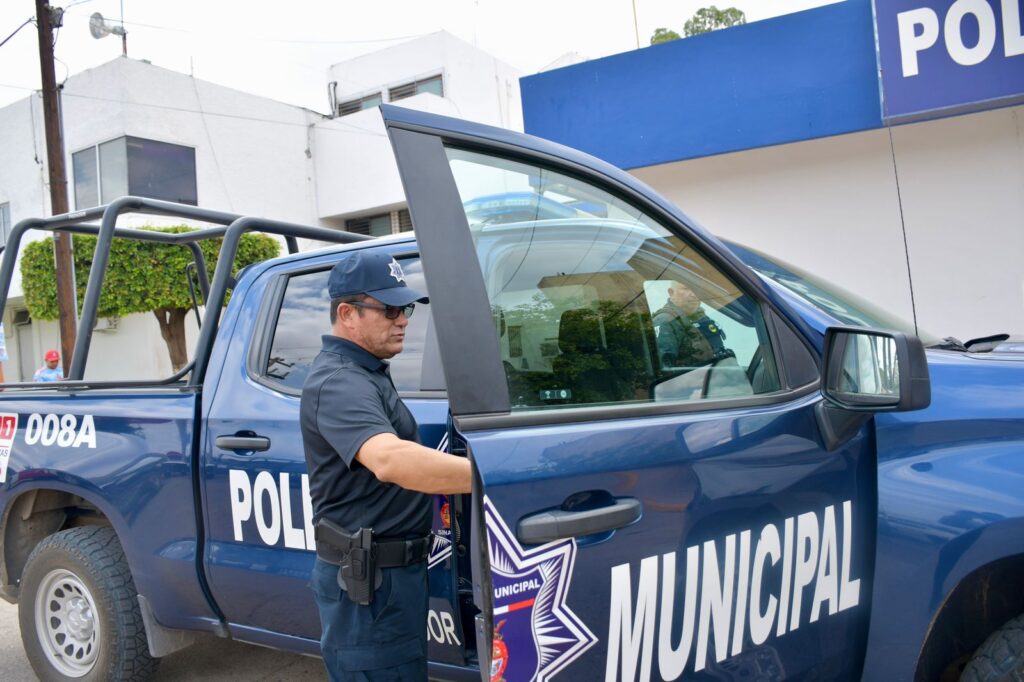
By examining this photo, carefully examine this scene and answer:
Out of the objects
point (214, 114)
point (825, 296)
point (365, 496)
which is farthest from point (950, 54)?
point (214, 114)

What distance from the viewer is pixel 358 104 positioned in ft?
70.5

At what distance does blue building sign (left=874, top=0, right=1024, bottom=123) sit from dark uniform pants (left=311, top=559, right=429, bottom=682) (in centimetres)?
700

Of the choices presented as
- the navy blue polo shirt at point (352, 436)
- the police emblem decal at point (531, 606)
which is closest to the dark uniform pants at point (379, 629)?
the navy blue polo shirt at point (352, 436)

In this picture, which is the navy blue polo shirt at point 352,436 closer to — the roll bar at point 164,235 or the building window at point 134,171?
the roll bar at point 164,235

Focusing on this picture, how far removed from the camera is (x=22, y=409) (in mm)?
3477

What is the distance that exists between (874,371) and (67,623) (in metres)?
3.34

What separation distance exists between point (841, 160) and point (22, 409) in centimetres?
767

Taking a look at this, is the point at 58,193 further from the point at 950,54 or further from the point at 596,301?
the point at 596,301

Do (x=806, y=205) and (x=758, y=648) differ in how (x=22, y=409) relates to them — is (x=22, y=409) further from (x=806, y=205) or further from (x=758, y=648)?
(x=806, y=205)

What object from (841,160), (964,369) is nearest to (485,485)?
(964,369)

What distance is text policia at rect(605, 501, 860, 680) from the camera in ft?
5.59

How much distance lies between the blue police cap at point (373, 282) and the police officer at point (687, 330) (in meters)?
0.61

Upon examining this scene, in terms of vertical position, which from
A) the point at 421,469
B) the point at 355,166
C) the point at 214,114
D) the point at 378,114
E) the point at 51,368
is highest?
the point at 378,114

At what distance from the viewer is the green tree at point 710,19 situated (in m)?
20.9
